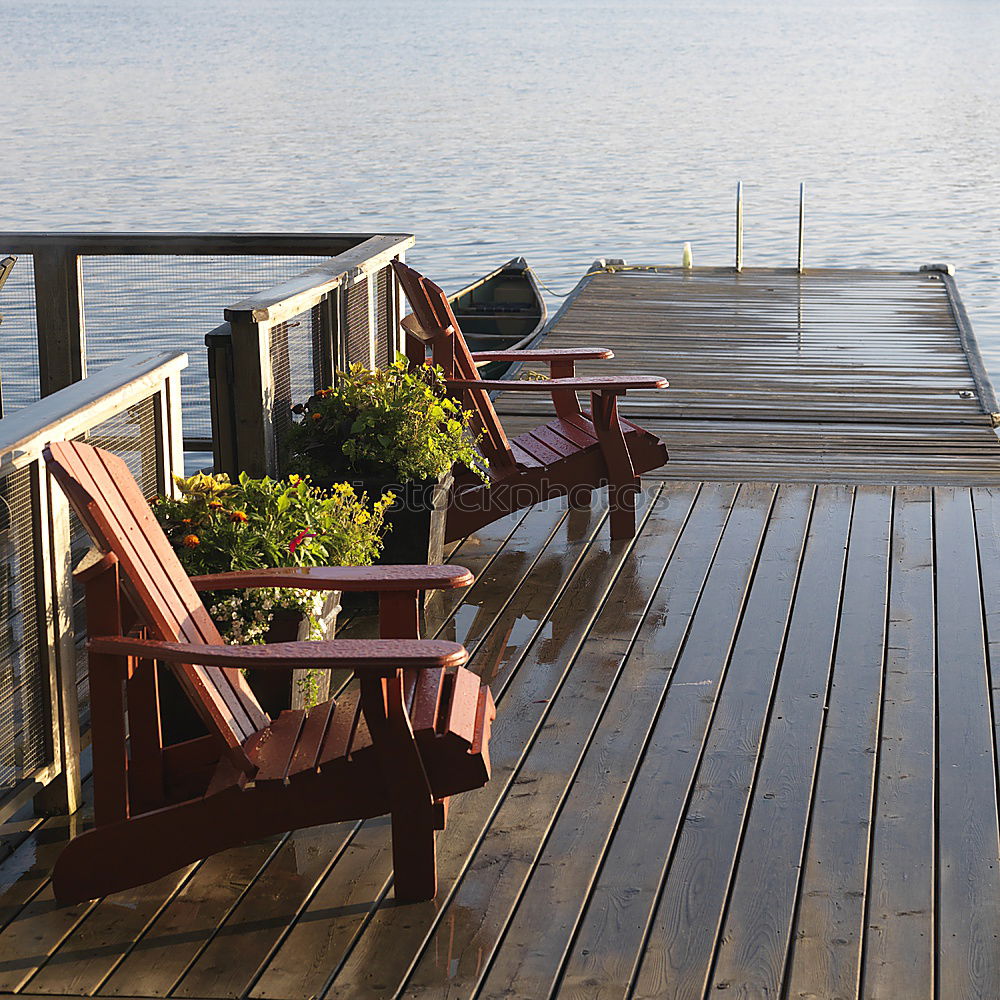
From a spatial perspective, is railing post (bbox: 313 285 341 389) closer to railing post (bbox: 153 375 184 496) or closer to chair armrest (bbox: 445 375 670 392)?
chair armrest (bbox: 445 375 670 392)

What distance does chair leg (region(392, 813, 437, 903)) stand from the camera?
2.67 meters

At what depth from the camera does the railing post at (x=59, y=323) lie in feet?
17.3

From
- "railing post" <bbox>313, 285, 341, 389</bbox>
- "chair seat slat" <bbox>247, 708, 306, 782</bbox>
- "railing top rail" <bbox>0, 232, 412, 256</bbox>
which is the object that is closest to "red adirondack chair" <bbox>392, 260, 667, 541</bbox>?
"railing post" <bbox>313, 285, 341, 389</bbox>

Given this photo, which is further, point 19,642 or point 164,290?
point 164,290

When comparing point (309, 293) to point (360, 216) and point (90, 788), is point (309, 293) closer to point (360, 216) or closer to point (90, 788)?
point (90, 788)

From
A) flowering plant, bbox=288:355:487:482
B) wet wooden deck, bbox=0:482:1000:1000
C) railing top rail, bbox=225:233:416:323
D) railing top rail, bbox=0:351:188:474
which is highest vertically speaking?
railing top rail, bbox=225:233:416:323

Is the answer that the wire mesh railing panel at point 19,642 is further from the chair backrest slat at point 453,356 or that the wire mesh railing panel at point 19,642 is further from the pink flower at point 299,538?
the chair backrest slat at point 453,356

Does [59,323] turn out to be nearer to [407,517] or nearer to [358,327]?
[358,327]

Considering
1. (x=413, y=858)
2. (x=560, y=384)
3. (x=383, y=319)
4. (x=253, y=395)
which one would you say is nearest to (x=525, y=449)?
(x=560, y=384)

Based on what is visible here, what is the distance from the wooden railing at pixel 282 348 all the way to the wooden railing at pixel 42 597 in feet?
2.63

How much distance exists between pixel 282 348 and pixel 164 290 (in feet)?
4.31

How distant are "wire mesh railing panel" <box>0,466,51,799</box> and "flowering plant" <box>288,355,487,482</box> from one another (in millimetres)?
1461

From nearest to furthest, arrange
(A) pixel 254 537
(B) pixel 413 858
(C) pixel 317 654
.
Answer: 1. (C) pixel 317 654
2. (B) pixel 413 858
3. (A) pixel 254 537

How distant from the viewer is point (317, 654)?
2545mm
